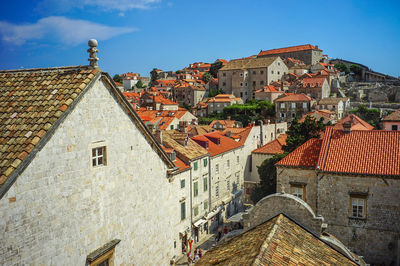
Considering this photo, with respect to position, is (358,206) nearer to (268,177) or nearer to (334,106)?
(268,177)

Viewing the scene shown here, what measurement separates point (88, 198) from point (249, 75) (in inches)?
3732

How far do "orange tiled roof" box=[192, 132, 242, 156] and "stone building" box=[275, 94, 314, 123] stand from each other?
3534cm

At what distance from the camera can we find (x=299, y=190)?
22.5 metres

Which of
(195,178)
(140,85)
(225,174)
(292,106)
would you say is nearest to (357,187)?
(195,178)

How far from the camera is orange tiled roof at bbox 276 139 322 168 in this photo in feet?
73.0

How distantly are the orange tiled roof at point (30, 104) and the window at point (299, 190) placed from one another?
18506mm

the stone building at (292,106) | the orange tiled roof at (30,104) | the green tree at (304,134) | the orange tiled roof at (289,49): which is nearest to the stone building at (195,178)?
the green tree at (304,134)

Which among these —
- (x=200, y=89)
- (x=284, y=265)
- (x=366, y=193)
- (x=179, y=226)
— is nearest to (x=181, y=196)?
(x=179, y=226)

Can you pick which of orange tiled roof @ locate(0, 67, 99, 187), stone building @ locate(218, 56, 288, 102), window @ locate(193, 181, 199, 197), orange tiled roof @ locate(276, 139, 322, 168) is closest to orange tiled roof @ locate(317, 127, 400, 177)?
orange tiled roof @ locate(276, 139, 322, 168)

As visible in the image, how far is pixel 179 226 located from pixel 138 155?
19.3 metres

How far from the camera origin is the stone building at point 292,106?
230 feet

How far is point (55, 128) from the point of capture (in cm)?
687

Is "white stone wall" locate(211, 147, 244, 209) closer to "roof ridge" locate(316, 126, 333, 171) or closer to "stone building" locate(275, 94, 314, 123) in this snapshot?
"roof ridge" locate(316, 126, 333, 171)

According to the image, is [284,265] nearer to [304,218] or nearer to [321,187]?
[304,218]
